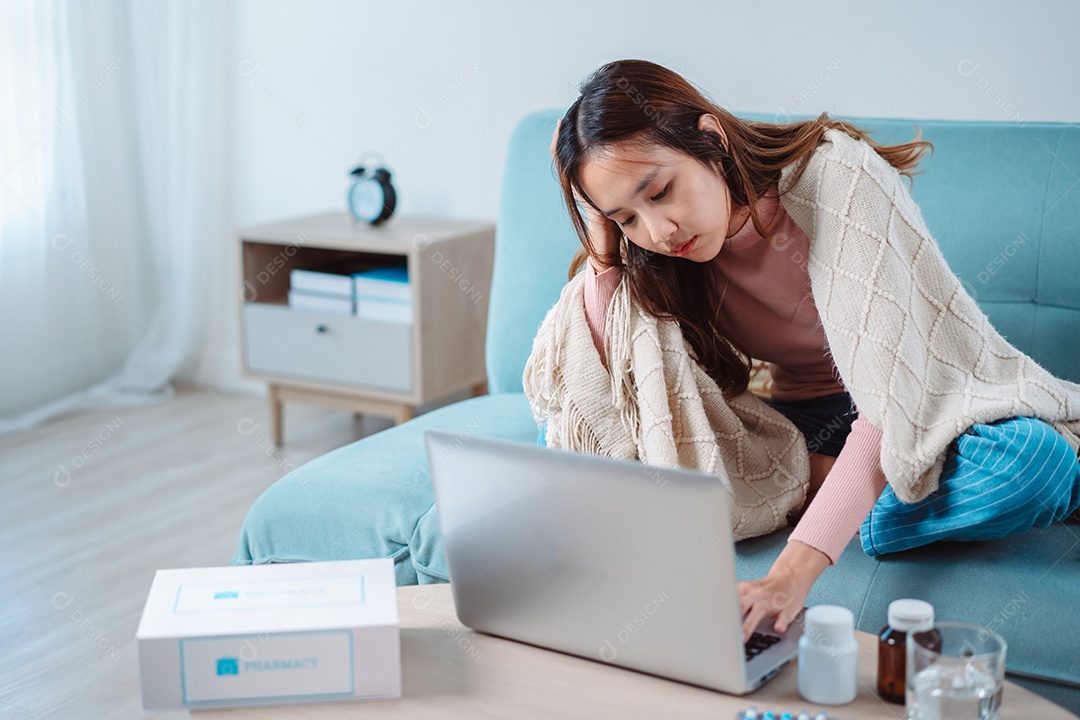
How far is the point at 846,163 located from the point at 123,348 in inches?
100

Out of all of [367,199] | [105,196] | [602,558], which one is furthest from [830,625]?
[105,196]

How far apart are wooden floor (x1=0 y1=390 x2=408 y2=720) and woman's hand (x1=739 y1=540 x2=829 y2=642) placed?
2.87ft

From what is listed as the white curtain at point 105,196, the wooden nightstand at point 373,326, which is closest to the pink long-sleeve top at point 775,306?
the wooden nightstand at point 373,326

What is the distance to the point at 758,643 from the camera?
3.25 feet

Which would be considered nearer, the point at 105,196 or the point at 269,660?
the point at 269,660

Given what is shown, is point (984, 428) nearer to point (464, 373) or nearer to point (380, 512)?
point (380, 512)

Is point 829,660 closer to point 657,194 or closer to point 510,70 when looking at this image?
point 657,194

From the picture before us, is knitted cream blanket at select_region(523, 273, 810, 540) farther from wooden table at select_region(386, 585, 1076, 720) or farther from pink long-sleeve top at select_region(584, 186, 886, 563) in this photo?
wooden table at select_region(386, 585, 1076, 720)

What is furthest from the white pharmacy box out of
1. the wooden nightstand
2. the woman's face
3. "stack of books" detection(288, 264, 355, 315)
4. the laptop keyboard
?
"stack of books" detection(288, 264, 355, 315)

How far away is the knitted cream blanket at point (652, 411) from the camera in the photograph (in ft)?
4.35

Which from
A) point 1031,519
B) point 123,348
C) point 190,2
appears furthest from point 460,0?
point 1031,519

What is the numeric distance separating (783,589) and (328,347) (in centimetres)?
179

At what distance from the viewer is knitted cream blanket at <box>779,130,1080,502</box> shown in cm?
125

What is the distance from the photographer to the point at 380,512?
1492 mm
